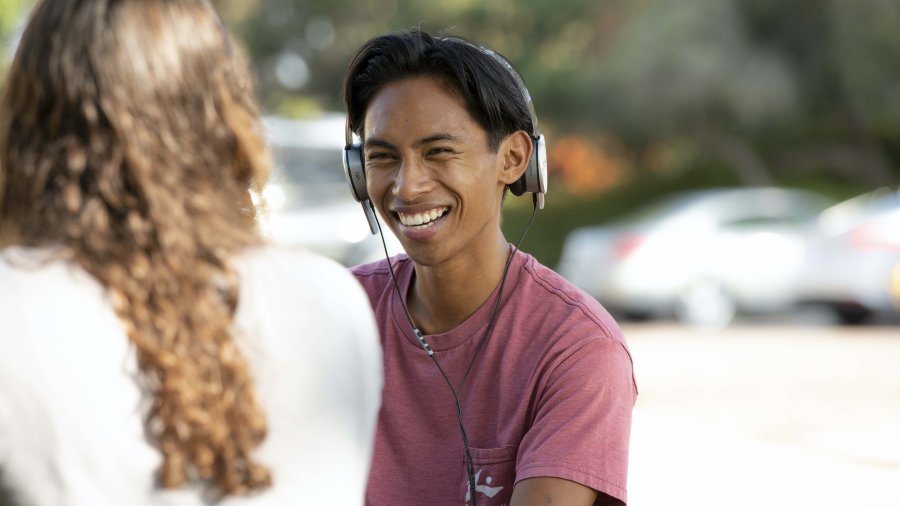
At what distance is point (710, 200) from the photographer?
51.6ft

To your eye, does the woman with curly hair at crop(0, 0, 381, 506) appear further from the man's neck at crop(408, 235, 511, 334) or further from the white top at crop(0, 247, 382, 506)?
the man's neck at crop(408, 235, 511, 334)

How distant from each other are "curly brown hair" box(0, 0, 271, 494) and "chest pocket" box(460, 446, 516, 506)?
89cm

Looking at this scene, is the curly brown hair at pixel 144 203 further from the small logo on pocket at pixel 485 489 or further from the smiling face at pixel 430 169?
the smiling face at pixel 430 169

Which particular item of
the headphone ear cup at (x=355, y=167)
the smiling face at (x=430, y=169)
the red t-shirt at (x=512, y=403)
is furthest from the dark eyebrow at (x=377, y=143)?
the red t-shirt at (x=512, y=403)

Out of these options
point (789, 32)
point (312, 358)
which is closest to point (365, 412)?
point (312, 358)

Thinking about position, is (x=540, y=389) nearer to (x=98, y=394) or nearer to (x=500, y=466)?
(x=500, y=466)

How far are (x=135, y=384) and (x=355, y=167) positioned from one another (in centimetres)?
146

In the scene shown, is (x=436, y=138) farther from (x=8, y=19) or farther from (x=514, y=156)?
(x=8, y=19)

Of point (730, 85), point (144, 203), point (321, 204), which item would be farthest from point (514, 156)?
point (730, 85)

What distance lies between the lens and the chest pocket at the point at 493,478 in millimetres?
2553

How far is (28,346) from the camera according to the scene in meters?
1.59

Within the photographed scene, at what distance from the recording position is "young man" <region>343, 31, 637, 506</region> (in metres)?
2.49

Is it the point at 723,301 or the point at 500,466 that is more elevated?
the point at 500,466

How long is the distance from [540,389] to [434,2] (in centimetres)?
3079
